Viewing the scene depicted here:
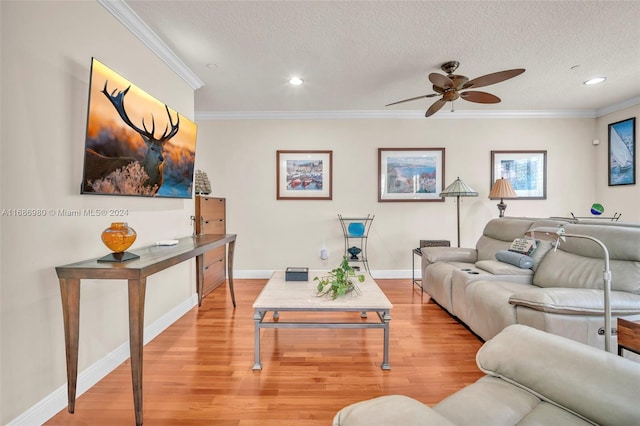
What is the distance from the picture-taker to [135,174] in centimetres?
219

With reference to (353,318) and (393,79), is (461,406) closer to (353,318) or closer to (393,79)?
(353,318)

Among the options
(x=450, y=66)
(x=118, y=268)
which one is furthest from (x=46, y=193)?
(x=450, y=66)

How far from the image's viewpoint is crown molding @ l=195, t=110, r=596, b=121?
14.4 feet

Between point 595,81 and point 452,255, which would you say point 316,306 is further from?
point 595,81

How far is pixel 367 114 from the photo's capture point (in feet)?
14.5

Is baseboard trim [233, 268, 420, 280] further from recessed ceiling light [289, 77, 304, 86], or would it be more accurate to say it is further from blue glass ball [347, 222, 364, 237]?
recessed ceiling light [289, 77, 304, 86]

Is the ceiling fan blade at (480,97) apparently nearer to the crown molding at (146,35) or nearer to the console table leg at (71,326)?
the crown molding at (146,35)

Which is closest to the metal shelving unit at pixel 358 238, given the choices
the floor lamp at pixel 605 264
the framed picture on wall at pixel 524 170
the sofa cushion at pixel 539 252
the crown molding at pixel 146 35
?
the framed picture on wall at pixel 524 170

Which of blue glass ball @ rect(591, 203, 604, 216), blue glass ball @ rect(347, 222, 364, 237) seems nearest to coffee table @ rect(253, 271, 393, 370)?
blue glass ball @ rect(347, 222, 364, 237)

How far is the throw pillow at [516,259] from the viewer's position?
260cm

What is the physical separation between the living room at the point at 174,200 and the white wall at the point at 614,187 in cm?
2

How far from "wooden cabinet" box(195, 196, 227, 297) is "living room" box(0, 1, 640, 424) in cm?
25

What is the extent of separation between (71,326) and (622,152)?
6.16 meters

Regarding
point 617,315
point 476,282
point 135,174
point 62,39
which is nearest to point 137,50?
point 62,39
